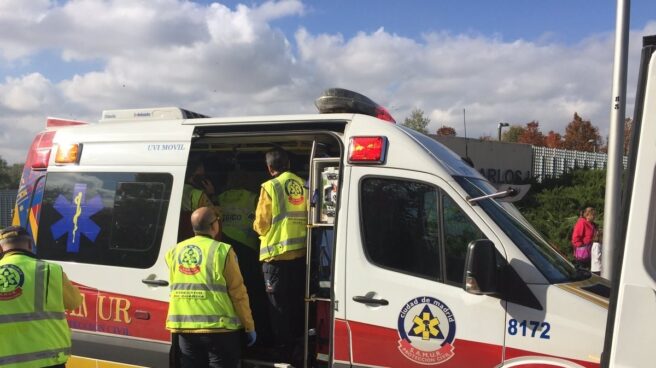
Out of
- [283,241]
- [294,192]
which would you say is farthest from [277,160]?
[283,241]

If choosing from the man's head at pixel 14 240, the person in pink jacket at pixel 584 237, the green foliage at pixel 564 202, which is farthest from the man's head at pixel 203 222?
the green foliage at pixel 564 202

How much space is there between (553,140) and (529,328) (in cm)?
4570

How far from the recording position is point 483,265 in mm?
3174

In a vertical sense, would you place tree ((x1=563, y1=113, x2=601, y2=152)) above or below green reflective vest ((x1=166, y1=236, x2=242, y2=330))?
above

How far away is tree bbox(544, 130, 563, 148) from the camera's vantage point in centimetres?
4475

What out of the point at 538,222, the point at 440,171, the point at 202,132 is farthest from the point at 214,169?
the point at 538,222

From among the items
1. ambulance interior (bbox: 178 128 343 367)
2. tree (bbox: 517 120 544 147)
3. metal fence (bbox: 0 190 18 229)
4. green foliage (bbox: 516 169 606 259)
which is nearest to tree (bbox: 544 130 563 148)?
tree (bbox: 517 120 544 147)

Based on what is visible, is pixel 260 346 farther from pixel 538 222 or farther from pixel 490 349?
pixel 538 222

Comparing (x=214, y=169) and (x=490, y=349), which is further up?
(x=214, y=169)

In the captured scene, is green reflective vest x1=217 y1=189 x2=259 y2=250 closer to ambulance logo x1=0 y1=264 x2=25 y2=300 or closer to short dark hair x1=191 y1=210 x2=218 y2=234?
short dark hair x1=191 y1=210 x2=218 y2=234

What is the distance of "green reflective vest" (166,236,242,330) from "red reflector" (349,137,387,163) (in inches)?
44.7

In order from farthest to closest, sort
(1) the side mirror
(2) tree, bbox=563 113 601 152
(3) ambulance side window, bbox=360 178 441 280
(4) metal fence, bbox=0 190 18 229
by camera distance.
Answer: (2) tree, bbox=563 113 601 152
(4) metal fence, bbox=0 190 18 229
(3) ambulance side window, bbox=360 178 441 280
(1) the side mirror

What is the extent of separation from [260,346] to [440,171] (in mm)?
2515

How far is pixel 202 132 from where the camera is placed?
474 cm
